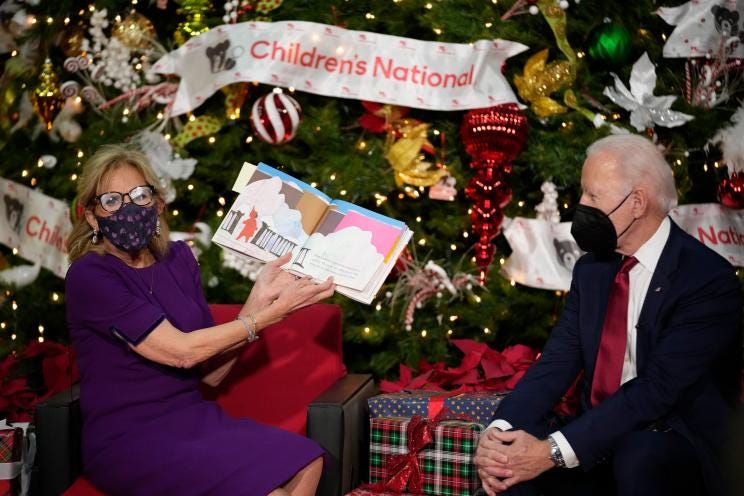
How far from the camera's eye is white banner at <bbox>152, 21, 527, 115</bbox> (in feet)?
12.8

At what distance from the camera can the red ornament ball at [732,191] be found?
11.5 feet

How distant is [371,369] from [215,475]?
1617 millimetres

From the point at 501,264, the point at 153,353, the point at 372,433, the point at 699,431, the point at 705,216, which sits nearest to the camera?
the point at 699,431

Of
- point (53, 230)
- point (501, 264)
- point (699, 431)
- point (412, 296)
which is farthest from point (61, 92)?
point (699, 431)

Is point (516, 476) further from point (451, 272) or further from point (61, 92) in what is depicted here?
point (61, 92)

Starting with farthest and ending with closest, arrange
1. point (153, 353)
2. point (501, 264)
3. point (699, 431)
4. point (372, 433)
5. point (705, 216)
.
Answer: point (501, 264)
point (705, 216)
point (372, 433)
point (153, 353)
point (699, 431)

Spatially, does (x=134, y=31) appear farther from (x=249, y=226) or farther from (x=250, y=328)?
(x=250, y=328)

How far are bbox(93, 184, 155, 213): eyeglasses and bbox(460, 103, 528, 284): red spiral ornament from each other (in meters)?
1.57

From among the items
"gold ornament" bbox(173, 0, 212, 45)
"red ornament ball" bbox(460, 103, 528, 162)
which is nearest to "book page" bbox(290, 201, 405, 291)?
"red ornament ball" bbox(460, 103, 528, 162)

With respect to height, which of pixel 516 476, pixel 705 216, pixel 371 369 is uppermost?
pixel 705 216

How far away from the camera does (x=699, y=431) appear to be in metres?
2.53

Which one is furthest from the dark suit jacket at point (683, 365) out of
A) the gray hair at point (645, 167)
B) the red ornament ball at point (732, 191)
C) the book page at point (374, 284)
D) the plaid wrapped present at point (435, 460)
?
the red ornament ball at point (732, 191)

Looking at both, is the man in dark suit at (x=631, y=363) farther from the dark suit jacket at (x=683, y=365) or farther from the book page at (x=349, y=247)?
the book page at (x=349, y=247)

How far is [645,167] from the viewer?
269 centimetres
